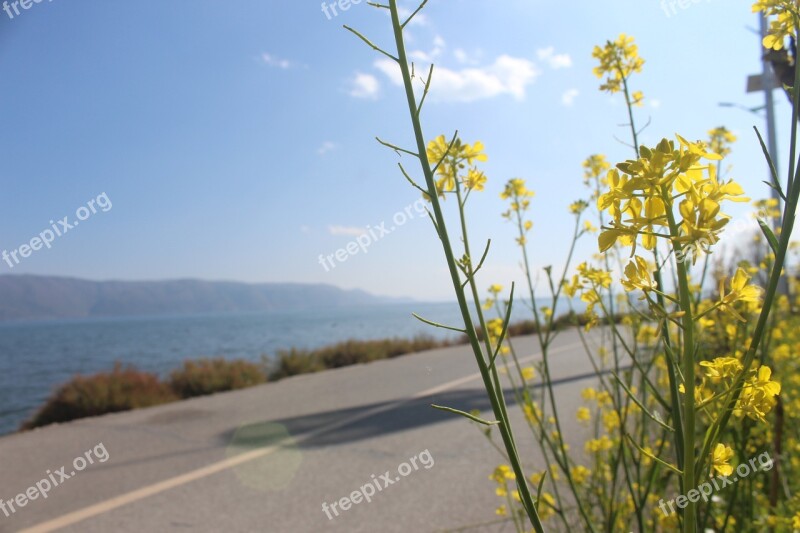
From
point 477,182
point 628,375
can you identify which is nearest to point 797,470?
point 628,375

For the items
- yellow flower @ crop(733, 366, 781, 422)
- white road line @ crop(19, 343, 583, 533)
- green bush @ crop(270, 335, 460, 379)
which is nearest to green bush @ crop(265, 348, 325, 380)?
green bush @ crop(270, 335, 460, 379)

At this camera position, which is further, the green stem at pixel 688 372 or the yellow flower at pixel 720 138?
the yellow flower at pixel 720 138

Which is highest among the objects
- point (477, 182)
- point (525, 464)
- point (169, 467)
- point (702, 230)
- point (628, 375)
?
point (477, 182)

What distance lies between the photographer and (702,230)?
67 cm

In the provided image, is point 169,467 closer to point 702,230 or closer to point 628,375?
point 628,375

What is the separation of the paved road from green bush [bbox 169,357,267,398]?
159cm

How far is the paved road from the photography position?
12.3 feet

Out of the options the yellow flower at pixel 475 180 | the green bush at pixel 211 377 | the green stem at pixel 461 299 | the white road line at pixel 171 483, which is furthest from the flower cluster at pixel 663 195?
the green bush at pixel 211 377

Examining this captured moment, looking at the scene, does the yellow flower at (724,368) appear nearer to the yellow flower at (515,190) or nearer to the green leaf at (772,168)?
the green leaf at (772,168)

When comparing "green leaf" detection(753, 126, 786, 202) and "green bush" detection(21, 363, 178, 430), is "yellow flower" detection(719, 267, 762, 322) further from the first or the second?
"green bush" detection(21, 363, 178, 430)

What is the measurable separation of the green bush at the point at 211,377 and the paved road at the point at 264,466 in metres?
1.59

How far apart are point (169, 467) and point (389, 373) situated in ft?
18.6

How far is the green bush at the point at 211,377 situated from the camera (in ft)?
30.9

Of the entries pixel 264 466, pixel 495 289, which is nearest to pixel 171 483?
pixel 264 466
